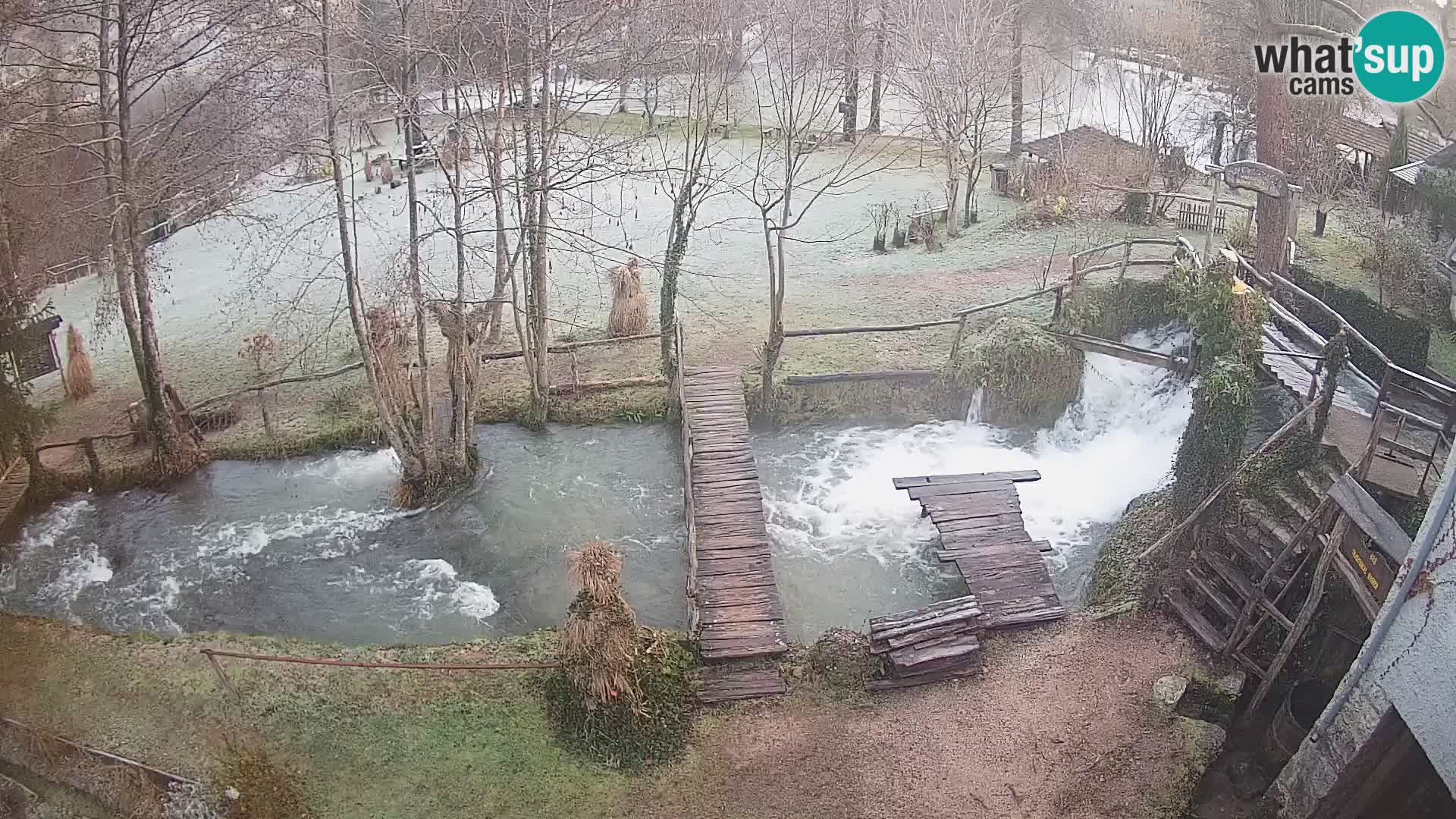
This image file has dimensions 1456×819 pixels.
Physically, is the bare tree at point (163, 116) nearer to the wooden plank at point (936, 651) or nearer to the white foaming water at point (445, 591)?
the white foaming water at point (445, 591)

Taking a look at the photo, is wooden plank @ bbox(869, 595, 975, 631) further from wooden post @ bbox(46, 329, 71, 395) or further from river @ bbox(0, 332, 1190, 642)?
wooden post @ bbox(46, 329, 71, 395)

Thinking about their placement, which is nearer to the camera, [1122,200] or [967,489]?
[967,489]

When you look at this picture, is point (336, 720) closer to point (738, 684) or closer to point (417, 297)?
point (738, 684)

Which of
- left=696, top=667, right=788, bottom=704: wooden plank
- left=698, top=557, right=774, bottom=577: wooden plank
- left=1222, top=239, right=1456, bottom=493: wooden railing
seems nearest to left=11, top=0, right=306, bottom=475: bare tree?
left=698, top=557, right=774, bottom=577: wooden plank

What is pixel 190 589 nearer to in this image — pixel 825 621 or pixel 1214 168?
pixel 825 621

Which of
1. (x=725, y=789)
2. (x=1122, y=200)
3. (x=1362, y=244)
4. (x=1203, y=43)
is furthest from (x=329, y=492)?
(x=1203, y=43)

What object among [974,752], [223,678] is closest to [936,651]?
[974,752]
